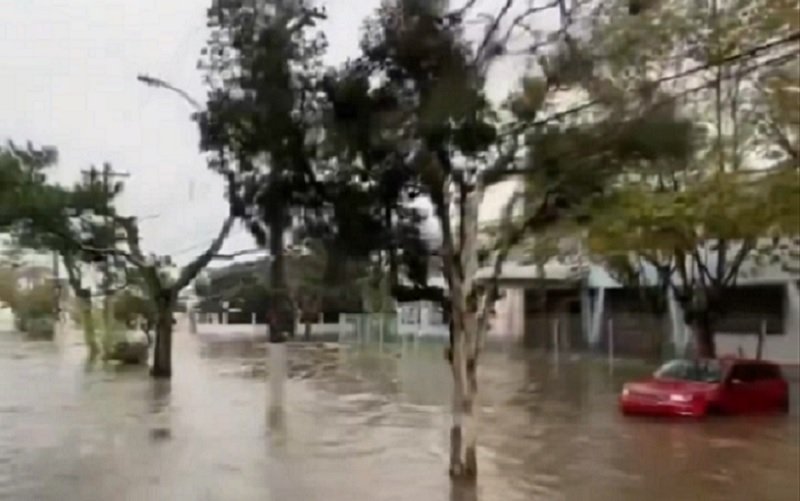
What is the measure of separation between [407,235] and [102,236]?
1390 millimetres

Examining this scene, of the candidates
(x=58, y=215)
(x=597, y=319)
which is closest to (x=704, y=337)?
(x=597, y=319)

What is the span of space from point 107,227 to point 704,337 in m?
4.68

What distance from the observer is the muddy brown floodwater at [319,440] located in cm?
492

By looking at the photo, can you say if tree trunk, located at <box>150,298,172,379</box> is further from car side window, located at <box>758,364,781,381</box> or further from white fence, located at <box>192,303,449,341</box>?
car side window, located at <box>758,364,781,381</box>

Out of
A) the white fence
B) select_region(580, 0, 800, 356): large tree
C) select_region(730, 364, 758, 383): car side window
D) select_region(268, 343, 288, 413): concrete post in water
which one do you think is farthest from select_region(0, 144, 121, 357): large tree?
select_region(730, 364, 758, 383): car side window

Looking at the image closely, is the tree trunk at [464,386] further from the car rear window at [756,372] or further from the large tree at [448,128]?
the car rear window at [756,372]

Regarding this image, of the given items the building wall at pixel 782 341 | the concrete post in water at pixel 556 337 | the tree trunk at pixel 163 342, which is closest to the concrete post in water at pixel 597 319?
the concrete post in water at pixel 556 337

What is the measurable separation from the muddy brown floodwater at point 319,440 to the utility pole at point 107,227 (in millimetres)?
240

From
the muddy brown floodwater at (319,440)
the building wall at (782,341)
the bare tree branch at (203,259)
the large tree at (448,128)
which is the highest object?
the large tree at (448,128)

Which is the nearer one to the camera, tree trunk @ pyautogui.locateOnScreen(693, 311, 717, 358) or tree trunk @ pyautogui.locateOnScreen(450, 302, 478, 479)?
tree trunk @ pyautogui.locateOnScreen(450, 302, 478, 479)

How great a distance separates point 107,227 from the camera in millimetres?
5211

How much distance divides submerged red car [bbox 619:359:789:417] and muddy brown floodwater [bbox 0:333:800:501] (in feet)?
0.56

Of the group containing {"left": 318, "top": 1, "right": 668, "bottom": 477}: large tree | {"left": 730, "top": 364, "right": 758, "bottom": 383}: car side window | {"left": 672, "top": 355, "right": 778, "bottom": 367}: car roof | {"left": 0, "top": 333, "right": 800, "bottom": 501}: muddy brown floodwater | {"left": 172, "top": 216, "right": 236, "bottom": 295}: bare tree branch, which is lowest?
{"left": 0, "top": 333, "right": 800, "bottom": 501}: muddy brown floodwater

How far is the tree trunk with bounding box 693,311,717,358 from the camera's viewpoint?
325 inches
